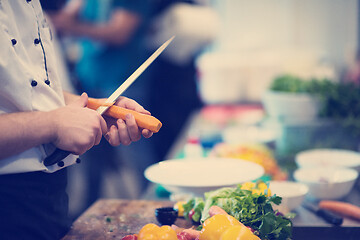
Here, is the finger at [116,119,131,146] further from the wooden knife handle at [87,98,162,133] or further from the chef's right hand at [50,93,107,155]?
the chef's right hand at [50,93,107,155]

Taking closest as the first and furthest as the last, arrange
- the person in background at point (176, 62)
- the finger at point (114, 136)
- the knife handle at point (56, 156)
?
the knife handle at point (56, 156) < the finger at point (114, 136) < the person in background at point (176, 62)

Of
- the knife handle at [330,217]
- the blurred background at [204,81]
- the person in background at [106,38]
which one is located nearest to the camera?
the knife handle at [330,217]

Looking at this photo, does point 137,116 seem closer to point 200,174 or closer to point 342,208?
point 200,174

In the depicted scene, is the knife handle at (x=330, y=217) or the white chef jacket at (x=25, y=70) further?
the knife handle at (x=330, y=217)

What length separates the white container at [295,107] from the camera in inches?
110

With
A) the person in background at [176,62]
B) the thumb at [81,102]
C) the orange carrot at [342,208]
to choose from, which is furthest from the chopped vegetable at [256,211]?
the person in background at [176,62]

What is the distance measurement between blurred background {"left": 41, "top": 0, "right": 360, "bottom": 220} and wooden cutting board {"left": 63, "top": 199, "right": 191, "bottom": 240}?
0.76 metres

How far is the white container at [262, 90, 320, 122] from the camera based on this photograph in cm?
279

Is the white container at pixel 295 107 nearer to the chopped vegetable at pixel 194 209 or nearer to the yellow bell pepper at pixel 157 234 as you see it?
the chopped vegetable at pixel 194 209

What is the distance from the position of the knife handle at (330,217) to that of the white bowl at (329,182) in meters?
0.19

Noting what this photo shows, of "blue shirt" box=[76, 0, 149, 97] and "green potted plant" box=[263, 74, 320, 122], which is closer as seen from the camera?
"green potted plant" box=[263, 74, 320, 122]

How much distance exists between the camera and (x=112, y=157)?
4852mm

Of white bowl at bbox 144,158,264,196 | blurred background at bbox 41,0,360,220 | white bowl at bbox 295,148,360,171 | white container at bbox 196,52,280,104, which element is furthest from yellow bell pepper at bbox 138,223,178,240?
white container at bbox 196,52,280,104

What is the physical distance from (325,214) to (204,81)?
128 inches
